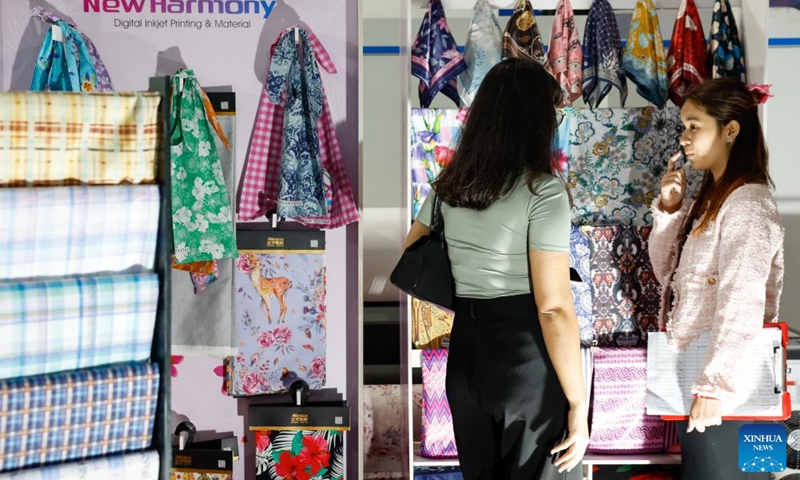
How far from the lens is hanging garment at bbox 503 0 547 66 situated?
10.9 feet

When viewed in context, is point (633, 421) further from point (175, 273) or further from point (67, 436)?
point (67, 436)

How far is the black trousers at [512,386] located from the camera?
82.3 inches

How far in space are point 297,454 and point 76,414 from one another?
2.08m

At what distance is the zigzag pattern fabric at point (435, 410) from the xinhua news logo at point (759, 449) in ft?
3.36

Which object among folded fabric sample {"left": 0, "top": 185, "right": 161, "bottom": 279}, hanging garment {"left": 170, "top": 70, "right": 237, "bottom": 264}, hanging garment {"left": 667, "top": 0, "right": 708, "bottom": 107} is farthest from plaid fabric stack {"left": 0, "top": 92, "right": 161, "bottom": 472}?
hanging garment {"left": 667, "top": 0, "right": 708, "bottom": 107}

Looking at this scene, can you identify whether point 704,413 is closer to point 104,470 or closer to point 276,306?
point 276,306

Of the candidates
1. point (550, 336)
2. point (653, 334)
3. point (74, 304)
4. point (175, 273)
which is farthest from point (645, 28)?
point (74, 304)

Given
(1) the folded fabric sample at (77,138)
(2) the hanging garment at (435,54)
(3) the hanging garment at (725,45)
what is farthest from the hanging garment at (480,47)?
(1) the folded fabric sample at (77,138)

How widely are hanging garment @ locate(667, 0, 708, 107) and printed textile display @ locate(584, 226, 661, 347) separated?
1.82 ft

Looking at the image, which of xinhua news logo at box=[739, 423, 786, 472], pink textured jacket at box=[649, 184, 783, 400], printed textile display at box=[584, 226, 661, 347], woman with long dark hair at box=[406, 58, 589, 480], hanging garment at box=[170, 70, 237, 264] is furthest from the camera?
printed textile display at box=[584, 226, 661, 347]

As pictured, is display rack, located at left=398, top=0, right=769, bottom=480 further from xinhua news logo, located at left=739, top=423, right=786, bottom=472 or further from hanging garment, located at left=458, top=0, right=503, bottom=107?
xinhua news logo, located at left=739, top=423, right=786, bottom=472

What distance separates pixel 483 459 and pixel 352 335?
1.46 meters

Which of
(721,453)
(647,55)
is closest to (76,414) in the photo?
(721,453)

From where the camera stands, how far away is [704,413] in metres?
2.72
